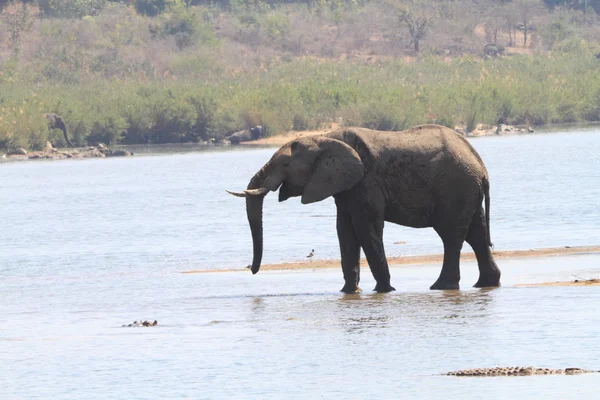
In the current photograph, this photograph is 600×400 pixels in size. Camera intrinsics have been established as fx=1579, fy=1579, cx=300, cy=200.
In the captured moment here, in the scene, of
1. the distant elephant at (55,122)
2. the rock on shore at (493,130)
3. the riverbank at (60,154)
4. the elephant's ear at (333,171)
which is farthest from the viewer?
the rock on shore at (493,130)

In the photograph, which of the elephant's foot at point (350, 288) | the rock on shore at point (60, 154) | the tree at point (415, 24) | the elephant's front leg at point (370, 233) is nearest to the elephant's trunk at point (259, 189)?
the elephant's front leg at point (370, 233)

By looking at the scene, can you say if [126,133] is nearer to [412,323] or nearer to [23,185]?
[23,185]

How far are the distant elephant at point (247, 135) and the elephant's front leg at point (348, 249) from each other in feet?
155

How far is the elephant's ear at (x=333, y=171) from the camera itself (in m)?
16.0

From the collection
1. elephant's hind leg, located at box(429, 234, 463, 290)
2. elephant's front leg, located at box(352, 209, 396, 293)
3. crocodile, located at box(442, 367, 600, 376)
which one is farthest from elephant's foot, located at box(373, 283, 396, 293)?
crocodile, located at box(442, 367, 600, 376)

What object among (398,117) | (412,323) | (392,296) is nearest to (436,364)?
(412,323)

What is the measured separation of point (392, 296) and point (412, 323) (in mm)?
2066

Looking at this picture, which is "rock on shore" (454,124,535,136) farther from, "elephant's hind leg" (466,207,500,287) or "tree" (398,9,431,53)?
"elephant's hind leg" (466,207,500,287)

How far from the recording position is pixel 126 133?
218 ft

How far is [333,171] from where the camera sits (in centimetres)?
1597

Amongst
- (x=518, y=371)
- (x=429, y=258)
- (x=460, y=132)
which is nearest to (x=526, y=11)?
(x=460, y=132)

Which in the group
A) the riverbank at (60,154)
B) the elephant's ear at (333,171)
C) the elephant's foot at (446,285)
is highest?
the elephant's ear at (333,171)

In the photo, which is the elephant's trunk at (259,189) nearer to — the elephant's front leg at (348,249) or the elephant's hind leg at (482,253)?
the elephant's front leg at (348,249)

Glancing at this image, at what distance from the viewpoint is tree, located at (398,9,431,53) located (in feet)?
296
